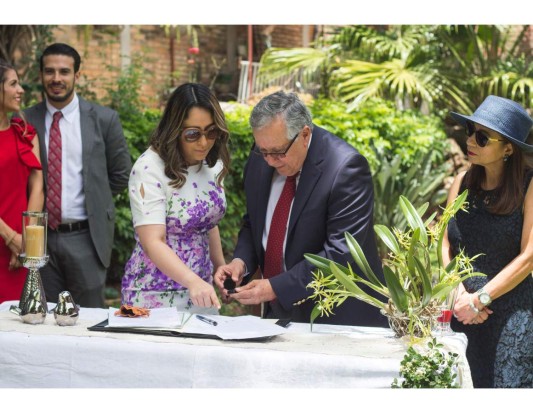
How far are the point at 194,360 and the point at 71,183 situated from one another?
7.00 feet

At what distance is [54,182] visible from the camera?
4.83 m

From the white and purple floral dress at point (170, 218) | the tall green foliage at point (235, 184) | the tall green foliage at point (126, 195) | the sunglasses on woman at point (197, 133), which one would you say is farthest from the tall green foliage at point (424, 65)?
the sunglasses on woman at point (197, 133)

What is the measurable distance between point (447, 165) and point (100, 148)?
527 centimetres

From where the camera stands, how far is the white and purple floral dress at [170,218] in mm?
3559

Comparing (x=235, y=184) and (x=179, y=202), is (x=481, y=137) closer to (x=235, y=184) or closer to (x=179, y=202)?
(x=179, y=202)

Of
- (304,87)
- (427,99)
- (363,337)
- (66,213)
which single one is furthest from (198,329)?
(304,87)

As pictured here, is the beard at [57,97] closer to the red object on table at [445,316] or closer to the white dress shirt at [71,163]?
the white dress shirt at [71,163]

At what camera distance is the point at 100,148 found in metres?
4.99

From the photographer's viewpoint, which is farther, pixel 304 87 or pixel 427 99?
pixel 304 87

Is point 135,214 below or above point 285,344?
above

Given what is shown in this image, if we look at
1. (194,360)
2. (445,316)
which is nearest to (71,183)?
(194,360)

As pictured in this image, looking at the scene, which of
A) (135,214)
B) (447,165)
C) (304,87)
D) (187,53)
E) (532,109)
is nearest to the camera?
(135,214)

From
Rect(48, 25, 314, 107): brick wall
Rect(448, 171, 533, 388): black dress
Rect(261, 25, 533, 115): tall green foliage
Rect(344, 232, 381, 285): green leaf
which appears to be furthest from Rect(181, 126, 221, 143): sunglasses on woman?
Rect(48, 25, 314, 107): brick wall
